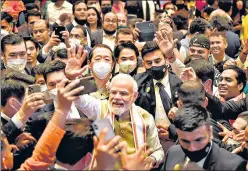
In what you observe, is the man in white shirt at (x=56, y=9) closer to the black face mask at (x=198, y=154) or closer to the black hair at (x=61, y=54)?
the black hair at (x=61, y=54)

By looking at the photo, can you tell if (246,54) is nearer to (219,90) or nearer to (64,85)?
(219,90)

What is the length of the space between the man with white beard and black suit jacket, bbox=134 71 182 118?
77cm

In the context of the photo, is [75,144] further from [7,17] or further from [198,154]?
[7,17]

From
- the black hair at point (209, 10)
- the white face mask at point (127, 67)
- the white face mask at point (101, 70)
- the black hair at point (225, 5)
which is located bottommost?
the black hair at point (209, 10)

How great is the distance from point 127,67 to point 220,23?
3311mm

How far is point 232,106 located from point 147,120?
3.87 ft

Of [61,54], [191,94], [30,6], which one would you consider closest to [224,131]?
[191,94]

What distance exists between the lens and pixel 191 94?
5.99 metres

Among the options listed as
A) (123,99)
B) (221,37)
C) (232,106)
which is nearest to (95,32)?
(221,37)

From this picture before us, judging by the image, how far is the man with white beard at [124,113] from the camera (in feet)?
19.5

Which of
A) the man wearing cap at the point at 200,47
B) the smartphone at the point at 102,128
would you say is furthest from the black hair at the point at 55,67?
the man wearing cap at the point at 200,47

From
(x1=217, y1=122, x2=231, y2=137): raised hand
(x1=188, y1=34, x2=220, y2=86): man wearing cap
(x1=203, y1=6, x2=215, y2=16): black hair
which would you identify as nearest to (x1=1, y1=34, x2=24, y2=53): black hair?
(x1=188, y1=34, x2=220, y2=86): man wearing cap

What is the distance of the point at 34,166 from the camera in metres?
4.71

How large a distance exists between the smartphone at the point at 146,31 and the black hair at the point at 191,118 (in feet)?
14.9
